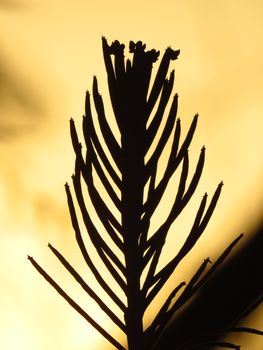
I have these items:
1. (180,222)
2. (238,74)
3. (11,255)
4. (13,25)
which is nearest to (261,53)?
(238,74)

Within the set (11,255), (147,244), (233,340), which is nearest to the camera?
(147,244)

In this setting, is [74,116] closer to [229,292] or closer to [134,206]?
[134,206]

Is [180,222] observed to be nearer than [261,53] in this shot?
Yes

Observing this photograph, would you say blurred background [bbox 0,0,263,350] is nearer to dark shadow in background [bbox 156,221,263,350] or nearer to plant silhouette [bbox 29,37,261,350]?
dark shadow in background [bbox 156,221,263,350]

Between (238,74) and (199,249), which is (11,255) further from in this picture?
(238,74)

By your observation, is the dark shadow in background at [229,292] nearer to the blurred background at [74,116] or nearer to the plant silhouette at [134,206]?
the blurred background at [74,116]

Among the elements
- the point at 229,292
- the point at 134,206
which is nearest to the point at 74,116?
the point at 134,206

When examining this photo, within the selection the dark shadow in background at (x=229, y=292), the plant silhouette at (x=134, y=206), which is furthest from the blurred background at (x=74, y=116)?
the plant silhouette at (x=134, y=206)
